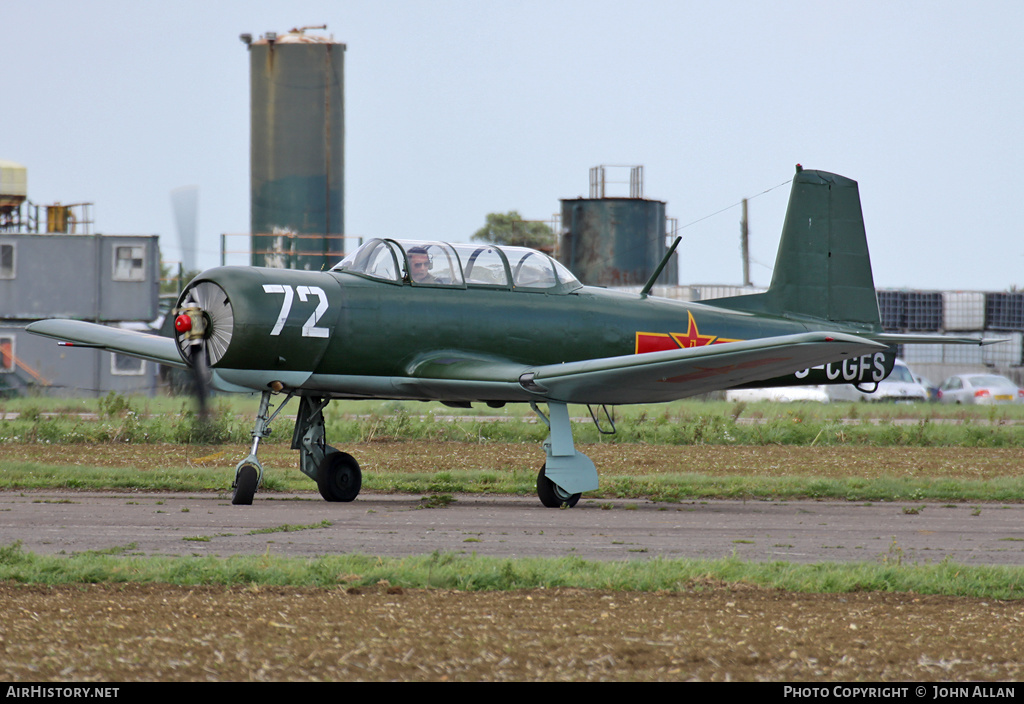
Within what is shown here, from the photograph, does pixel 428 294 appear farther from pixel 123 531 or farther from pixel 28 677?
pixel 28 677

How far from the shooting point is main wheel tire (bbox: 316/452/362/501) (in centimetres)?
1260

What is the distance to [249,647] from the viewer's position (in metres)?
4.98

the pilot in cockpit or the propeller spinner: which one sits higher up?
the pilot in cockpit

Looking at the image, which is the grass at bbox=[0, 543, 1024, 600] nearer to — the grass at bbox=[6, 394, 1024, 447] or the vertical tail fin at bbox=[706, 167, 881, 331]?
the vertical tail fin at bbox=[706, 167, 881, 331]

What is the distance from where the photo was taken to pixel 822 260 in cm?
1599

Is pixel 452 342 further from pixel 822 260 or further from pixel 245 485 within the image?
pixel 822 260

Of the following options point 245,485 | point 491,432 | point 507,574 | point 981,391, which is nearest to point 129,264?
point 491,432

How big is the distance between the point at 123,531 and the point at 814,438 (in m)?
14.4

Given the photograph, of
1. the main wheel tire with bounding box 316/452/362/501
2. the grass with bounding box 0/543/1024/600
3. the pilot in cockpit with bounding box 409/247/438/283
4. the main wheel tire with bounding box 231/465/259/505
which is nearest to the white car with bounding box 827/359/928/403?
the pilot in cockpit with bounding box 409/247/438/283

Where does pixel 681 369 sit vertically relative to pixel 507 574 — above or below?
above

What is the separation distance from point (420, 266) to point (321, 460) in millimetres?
2547

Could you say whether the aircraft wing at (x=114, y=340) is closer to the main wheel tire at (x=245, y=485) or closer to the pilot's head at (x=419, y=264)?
the main wheel tire at (x=245, y=485)

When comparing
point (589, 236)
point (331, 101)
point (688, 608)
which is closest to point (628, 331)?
point (688, 608)

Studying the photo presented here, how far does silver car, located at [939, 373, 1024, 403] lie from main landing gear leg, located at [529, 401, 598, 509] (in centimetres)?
3207
